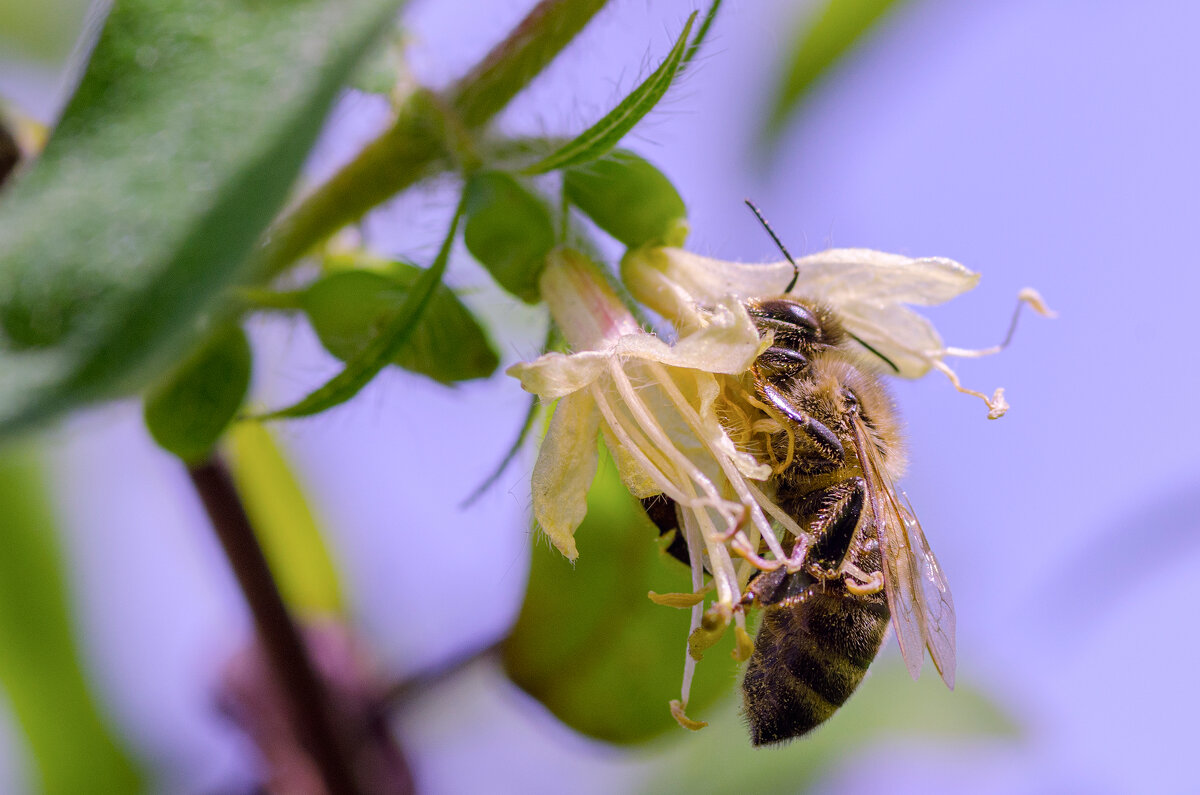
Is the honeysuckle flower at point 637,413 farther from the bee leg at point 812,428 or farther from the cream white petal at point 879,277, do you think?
the cream white petal at point 879,277

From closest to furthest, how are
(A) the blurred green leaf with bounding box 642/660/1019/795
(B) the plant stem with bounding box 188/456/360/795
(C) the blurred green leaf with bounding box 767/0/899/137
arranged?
1. (B) the plant stem with bounding box 188/456/360/795
2. (C) the blurred green leaf with bounding box 767/0/899/137
3. (A) the blurred green leaf with bounding box 642/660/1019/795

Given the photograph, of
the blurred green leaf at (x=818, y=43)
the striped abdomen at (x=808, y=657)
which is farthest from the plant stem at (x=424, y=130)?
the blurred green leaf at (x=818, y=43)

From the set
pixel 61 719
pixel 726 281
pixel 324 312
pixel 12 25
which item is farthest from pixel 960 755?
pixel 12 25

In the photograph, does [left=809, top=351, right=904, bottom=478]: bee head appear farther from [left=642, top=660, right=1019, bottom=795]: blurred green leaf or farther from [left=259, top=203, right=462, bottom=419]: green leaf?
[left=642, top=660, right=1019, bottom=795]: blurred green leaf

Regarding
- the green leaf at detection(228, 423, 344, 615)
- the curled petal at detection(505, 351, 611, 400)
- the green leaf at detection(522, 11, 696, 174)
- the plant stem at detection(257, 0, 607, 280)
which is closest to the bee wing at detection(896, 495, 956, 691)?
the curled petal at detection(505, 351, 611, 400)

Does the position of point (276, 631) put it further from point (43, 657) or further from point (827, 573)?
point (827, 573)

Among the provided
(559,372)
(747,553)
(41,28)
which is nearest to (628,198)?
(559,372)

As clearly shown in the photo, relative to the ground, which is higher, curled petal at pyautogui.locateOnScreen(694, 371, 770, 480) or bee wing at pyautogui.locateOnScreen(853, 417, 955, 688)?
curled petal at pyautogui.locateOnScreen(694, 371, 770, 480)
